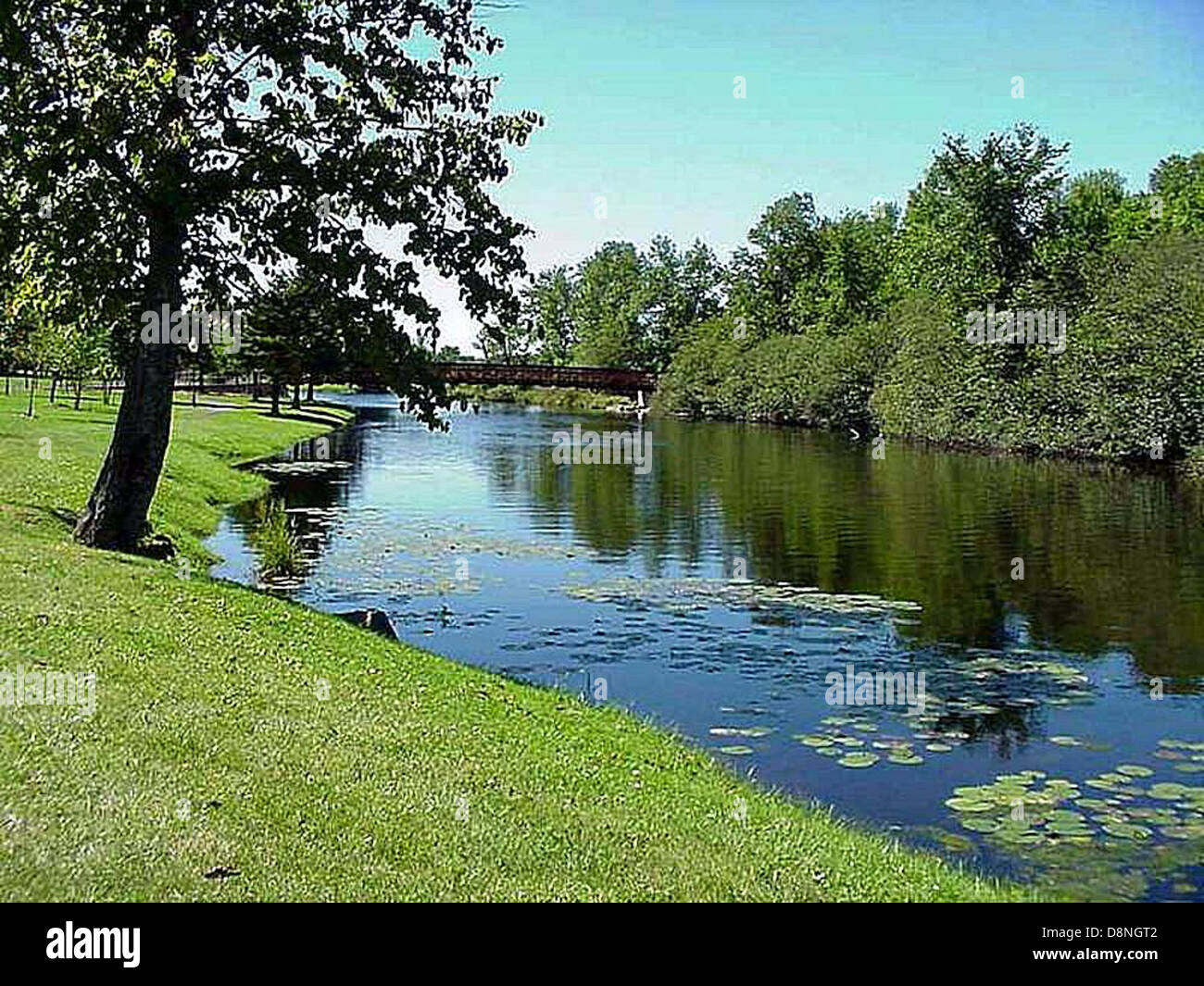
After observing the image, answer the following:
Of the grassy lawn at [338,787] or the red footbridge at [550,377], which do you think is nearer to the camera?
the grassy lawn at [338,787]

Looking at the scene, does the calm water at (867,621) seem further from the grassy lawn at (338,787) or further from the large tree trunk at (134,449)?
the large tree trunk at (134,449)

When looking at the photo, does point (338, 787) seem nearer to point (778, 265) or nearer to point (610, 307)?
point (778, 265)

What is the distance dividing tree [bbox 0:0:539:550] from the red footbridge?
210 feet

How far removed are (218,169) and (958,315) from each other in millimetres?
69486

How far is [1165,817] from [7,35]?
1521 centimetres

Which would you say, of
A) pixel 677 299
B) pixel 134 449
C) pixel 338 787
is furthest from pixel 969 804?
pixel 677 299

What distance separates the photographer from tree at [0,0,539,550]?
1680 centimetres

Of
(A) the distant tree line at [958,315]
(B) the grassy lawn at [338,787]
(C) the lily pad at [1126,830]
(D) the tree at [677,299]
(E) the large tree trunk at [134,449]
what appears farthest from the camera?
(D) the tree at [677,299]

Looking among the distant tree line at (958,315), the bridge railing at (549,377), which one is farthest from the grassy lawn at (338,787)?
the bridge railing at (549,377)

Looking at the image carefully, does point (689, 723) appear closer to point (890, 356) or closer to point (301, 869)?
point (301, 869)

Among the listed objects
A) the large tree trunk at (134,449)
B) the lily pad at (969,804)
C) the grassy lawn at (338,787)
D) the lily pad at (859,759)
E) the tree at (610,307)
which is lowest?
the lily pad at (969,804)

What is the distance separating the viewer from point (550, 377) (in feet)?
345

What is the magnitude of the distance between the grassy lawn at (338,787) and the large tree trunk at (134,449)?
11.5 feet

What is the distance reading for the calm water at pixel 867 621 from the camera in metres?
13.0
